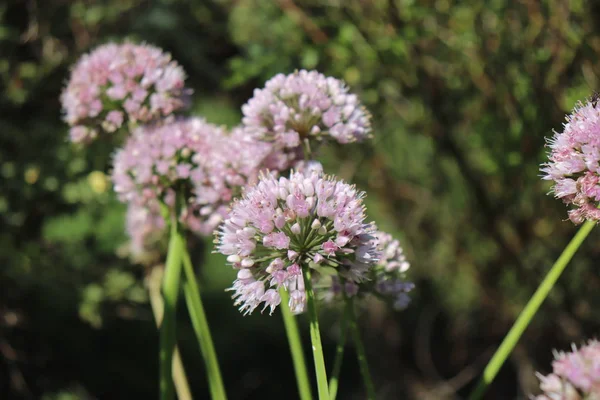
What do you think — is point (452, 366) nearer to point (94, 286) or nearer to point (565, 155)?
point (94, 286)

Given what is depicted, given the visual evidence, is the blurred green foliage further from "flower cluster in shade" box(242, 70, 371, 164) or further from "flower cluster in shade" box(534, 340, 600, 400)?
"flower cluster in shade" box(534, 340, 600, 400)

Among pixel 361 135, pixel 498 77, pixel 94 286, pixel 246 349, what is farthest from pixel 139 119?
pixel 246 349

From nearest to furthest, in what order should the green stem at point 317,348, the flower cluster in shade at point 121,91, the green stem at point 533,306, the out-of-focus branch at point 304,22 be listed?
the green stem at point 317,348 < the green stem at point 533,306 < the flower cluster in shade at point 121,91 < the out-of-focus branch at point 304,22

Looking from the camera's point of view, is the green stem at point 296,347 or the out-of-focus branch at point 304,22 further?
the out-of-focus branch at point 304,22

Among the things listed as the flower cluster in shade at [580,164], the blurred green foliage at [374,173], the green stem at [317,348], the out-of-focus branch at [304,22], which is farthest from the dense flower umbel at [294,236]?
the out-of-focus branch at [304,22]

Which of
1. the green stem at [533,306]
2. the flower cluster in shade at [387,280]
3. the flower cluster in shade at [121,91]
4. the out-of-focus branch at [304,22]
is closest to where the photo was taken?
the green stem at [533,306]

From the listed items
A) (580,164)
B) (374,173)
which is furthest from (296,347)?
(374,173)

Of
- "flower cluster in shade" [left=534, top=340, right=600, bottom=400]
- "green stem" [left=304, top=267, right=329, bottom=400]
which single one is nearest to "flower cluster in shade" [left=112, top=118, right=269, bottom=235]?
"green stem" [left=304, top=267, right=329, bottom=400]

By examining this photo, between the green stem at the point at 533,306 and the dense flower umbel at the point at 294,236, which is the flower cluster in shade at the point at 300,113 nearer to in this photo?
the dense flower umbel at the point at 294,236
